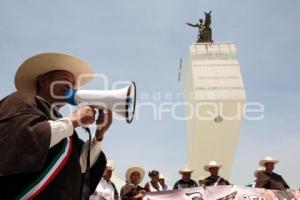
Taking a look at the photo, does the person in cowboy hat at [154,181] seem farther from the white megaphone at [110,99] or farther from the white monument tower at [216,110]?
the white monument tower at [216,110]

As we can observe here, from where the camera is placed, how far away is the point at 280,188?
7.07m

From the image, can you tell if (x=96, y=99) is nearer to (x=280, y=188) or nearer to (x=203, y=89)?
(x=280, y=188)

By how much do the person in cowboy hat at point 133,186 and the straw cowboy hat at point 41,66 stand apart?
3920 millimetres

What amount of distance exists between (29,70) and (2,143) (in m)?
0.76

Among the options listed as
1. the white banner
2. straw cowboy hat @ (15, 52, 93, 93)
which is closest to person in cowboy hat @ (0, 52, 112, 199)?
straw cowboy hat @ (15, 52, 93, 93)

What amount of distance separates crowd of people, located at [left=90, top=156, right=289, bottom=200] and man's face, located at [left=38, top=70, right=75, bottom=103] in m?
3.97

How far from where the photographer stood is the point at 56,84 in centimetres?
237

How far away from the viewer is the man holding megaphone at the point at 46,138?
184cm

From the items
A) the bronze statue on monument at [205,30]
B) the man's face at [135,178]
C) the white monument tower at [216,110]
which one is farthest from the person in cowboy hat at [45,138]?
the bronze statue on monument at [205,30]

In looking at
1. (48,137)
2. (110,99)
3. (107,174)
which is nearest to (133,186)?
(107,174)

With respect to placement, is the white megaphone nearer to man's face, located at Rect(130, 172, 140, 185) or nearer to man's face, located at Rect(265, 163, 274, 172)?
man's face, located at Rect(130, 172, 140, 185)

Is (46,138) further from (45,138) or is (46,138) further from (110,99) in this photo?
(110,99)

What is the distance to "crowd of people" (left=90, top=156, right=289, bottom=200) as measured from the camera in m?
6.44

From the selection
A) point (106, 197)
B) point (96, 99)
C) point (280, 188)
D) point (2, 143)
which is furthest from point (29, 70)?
point (280, 188)
